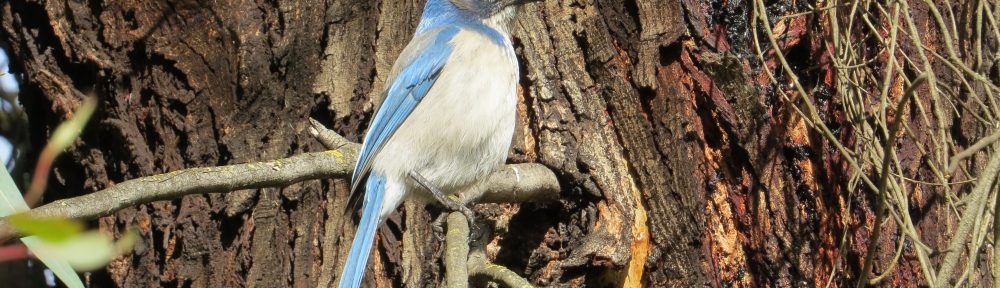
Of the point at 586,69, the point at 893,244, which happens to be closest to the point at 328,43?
the point at 586,69

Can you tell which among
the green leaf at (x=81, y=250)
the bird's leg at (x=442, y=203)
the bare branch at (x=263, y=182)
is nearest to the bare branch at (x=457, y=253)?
the bird's leg at (x=442, y=203)

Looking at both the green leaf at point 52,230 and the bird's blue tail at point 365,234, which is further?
the bird's blue tail at point 365,234

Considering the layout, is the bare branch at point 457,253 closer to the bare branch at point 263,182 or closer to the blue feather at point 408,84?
the bare branch at point 263,182

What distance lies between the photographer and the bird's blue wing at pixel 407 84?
12.4 feet

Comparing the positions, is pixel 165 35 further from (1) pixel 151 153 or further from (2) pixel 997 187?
(2) pixel 997 187

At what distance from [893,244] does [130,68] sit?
2836 millimetres

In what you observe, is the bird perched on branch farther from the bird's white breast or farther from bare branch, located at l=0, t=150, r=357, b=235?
A: bare branch, located at l=0, t=150, r=357, b=235

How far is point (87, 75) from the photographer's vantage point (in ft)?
13.0

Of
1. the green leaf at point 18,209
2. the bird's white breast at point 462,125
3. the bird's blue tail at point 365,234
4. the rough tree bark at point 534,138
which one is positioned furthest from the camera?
the bird's white breast at point 462,125

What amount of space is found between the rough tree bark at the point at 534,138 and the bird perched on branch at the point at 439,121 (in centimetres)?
15

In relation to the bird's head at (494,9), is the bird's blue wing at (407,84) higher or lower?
lower

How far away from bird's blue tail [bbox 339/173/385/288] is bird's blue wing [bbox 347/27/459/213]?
0.05 meters

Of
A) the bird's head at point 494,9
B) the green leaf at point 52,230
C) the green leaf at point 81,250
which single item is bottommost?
the green leaf at point 81,250

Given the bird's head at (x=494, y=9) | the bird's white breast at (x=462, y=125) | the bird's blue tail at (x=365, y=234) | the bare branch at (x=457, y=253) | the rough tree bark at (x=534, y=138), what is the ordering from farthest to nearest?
the bird's head at (x=494, y=9), the bird's white breast at (x=462, y=125), the rough tree bark at (x=534, y=138), the bird's blue tail at (x=365, y=234), the bare branch at (x=457, y=253)
